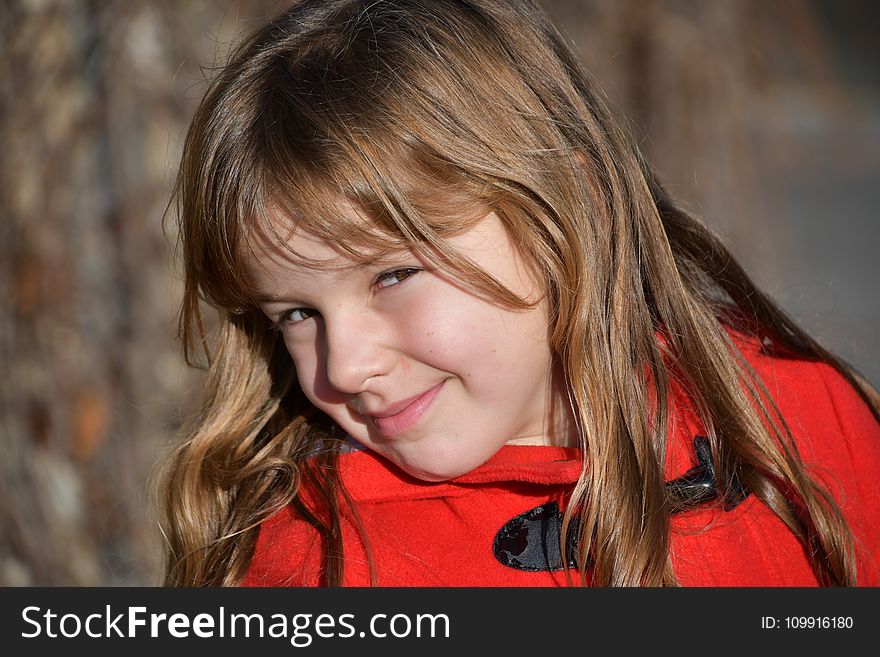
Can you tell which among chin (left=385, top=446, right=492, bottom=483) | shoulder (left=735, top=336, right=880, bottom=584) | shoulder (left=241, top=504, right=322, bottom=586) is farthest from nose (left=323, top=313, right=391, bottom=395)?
shoulder (left=735, top=336, right=880, bottom=584)

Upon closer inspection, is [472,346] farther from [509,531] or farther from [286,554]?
[286,554]

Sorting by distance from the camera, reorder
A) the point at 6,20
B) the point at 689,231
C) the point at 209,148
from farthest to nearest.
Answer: the point at 6,20 → the point at 689,231 → the point at 209,148

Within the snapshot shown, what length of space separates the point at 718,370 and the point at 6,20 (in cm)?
176

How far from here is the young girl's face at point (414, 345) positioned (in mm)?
1313

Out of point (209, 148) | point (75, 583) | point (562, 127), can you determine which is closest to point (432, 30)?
point (562, 127)

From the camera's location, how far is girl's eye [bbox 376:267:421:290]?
1319mm

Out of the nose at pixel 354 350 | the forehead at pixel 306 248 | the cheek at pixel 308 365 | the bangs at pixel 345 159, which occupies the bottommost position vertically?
the nose at pixel 354 350

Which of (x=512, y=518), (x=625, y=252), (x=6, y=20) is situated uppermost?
(x=6, y=20)

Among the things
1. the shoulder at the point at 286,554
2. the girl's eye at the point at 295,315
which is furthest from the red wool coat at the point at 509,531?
the girl's eye at the point at 295,315

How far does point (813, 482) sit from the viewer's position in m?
1.50

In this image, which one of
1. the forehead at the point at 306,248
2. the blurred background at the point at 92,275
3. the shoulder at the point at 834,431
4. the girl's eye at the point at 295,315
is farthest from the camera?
the blurred background at the point at 92,275

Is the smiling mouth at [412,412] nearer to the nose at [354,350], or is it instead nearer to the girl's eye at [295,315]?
A: the nose at [354,350]

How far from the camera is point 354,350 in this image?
1.32m

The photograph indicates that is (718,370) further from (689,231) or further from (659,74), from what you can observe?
(659,74)
